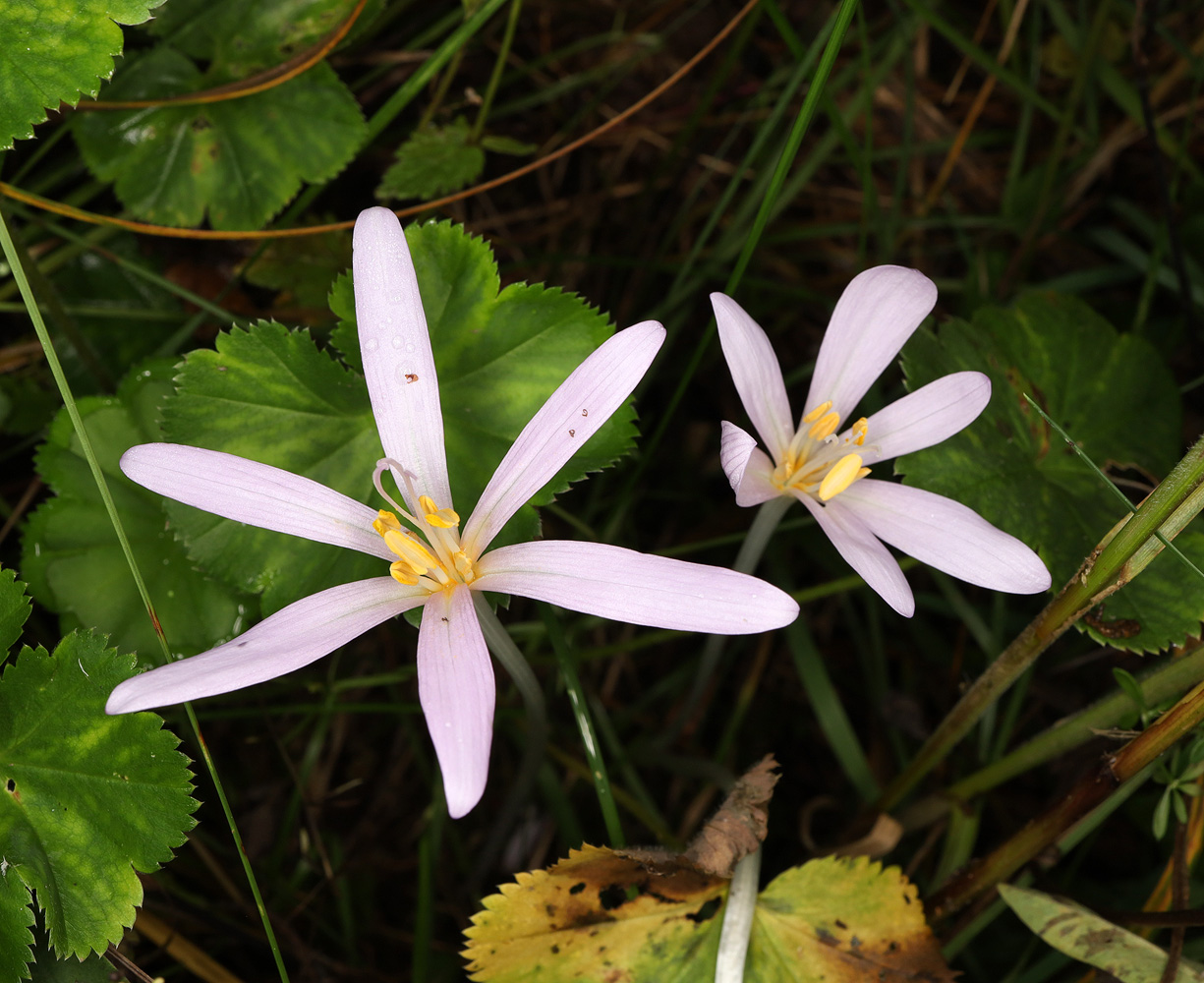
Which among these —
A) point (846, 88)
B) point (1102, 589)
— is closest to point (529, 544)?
point (1102, 589)

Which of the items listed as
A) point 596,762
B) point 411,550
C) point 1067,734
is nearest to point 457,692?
point 411,550

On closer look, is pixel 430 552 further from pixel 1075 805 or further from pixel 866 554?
pixel 1075 805

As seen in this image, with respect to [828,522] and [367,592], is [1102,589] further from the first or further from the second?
[367,592]

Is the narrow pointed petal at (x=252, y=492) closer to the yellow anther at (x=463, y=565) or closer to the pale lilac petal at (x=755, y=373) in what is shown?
the yellow anther at (x=463, y=565)

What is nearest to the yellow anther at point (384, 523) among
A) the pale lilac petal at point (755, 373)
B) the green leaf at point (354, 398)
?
the green leaf at point (354, 398)

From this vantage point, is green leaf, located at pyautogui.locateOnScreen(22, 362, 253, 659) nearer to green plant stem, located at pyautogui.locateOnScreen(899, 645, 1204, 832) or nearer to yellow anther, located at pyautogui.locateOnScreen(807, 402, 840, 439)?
yellow anther, located at pyautogui.locateOnScreen(807, 402, 840, 439)

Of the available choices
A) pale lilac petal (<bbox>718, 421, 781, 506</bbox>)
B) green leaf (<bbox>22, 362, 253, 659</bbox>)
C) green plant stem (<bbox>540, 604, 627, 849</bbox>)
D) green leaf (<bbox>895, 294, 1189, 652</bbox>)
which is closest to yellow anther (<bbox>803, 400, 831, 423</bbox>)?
pale lilac petal (<bbox>718, 421, 781, 506</bbox>)
